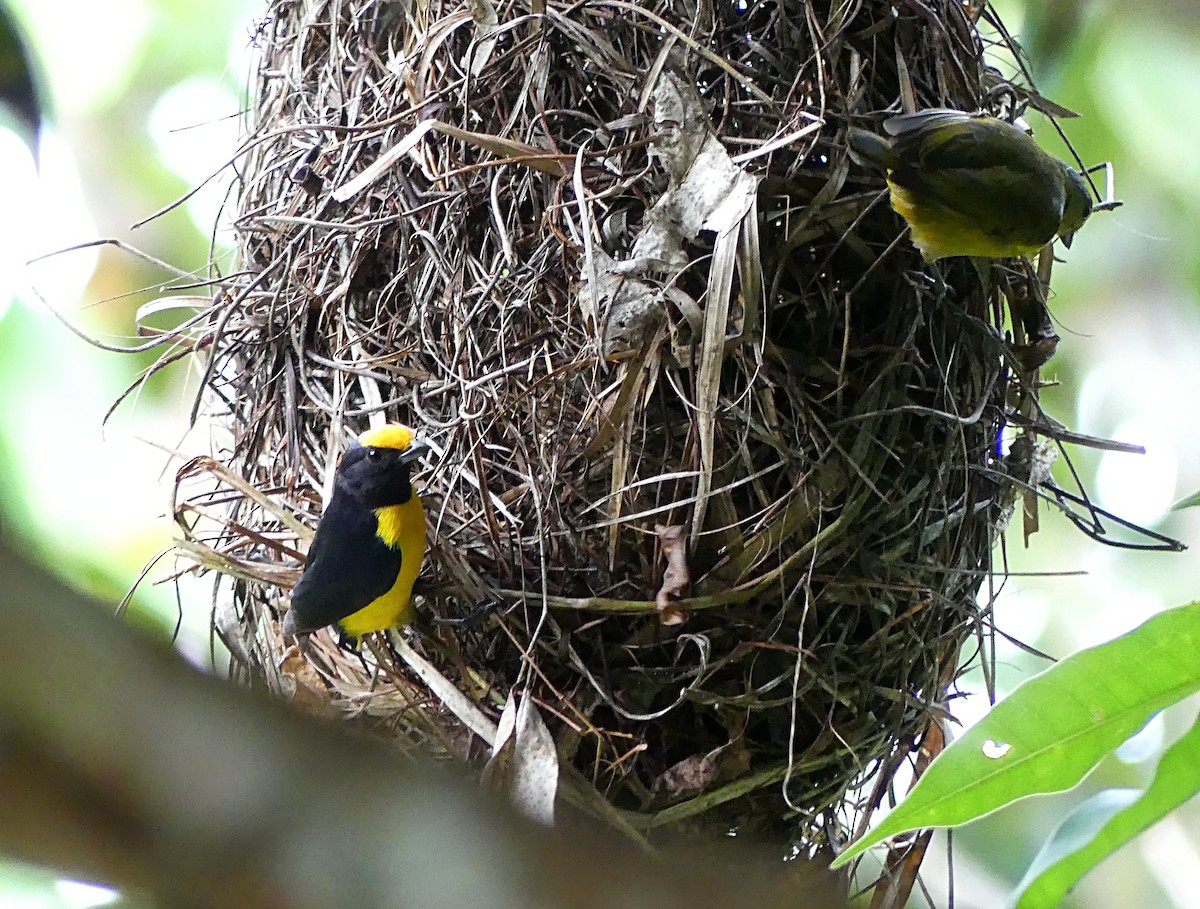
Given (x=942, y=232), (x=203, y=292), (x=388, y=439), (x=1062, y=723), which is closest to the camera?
(x=1062, y=723)

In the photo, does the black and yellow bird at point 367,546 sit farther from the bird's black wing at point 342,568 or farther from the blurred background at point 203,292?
the blurred background at point 203,292

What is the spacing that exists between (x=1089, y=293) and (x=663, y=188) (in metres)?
2.08

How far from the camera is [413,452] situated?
1.13 m

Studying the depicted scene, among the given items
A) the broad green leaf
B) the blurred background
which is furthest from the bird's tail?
the broad green leaf

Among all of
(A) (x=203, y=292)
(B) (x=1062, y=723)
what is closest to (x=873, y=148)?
(B) (x=1062, y=723)

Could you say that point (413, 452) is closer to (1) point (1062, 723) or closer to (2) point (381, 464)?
(2) point (381, 464)

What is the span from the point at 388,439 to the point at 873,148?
58 centimetres

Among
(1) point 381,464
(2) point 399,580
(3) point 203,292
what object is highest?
(3) point 203,292

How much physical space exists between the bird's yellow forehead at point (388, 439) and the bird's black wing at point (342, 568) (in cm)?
6

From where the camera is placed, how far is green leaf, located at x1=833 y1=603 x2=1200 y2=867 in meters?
0.68

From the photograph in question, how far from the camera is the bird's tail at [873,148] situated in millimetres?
993

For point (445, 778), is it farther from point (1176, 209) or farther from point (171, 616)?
point (1176, 209)

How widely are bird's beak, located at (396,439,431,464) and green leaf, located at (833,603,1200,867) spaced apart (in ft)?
2.06

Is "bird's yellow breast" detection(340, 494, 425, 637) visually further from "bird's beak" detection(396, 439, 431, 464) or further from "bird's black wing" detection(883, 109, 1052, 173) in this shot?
"bird's black wing" detection(883, 109, 1052, 173)
